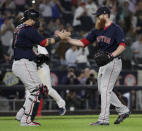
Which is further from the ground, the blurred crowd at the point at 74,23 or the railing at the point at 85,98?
the blurred crowd at the point at 74,23

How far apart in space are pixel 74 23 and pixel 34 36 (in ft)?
37.2

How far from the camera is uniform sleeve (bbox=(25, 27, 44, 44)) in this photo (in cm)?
1039

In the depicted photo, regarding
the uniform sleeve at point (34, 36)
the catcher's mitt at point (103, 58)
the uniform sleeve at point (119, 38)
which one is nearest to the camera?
the uniform sleeve at point (34, 36)

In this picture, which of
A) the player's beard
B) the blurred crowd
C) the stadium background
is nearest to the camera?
the player's beard

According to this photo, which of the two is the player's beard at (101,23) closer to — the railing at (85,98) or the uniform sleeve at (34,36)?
the uniform sleeve at (34,36)

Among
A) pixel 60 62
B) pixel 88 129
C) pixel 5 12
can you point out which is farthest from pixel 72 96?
pixel 88 129

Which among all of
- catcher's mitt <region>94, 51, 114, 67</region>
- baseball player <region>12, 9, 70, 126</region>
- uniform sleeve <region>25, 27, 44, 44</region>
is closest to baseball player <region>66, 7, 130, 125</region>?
catcher's mitt <region>94, 51, 114, 67</region>

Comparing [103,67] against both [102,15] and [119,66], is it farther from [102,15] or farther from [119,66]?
[102,15]

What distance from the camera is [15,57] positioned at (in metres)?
10.6

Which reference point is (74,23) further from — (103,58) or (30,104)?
(30,104)

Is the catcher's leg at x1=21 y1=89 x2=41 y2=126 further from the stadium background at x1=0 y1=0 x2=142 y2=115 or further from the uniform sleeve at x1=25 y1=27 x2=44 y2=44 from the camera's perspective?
the stadium background at x1=0 y1=0 x2=142 y2=115

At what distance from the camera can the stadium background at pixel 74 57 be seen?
54.1ft

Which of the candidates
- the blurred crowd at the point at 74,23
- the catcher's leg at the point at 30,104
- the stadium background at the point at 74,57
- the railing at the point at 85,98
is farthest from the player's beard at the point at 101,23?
the blurred crowd at the point at 74,23

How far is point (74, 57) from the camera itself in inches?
739
